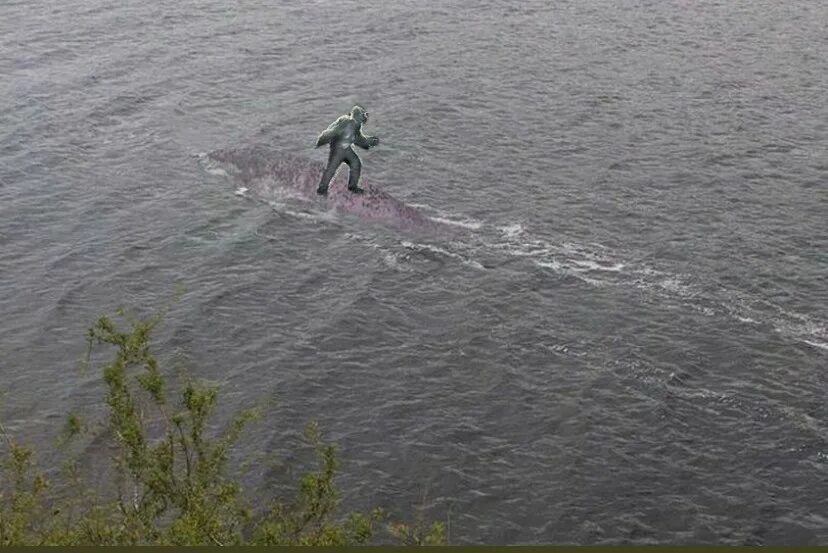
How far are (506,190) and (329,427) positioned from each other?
13115 millimetres

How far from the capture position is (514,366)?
1033 inches

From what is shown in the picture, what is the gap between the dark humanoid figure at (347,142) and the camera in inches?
1367

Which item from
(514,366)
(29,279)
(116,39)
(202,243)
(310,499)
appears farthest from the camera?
(116,39)

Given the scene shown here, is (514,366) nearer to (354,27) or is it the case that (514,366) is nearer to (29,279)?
(29,279)

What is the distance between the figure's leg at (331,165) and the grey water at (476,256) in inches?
40.5

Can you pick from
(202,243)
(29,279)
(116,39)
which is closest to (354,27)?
(116,39)

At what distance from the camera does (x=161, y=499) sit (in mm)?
19047

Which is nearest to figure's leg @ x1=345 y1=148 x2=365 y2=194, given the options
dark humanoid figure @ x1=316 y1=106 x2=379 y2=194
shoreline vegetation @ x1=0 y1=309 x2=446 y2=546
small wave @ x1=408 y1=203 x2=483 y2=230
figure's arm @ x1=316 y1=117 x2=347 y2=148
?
dark humanoid figure @ x1=316 y1=106 x2=379 y2=194

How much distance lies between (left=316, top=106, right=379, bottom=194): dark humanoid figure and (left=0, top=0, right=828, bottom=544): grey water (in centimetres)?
128

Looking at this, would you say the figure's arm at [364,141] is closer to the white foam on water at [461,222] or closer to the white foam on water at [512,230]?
the white foam on water at [461,222]

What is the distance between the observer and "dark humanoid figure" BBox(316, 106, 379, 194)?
114 ft

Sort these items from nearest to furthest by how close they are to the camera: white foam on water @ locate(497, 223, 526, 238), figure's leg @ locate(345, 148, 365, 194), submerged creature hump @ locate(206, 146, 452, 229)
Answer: white foam on water @ locate(497, 223, 526, 238)
submerged creature hump @ locate(206, 146, 452, 229)
figure's leg @ locate(345, 148, 365, 194)

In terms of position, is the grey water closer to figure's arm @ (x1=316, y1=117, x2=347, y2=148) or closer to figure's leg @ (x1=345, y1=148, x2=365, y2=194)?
figure's leg @ (x1=345, y1=148, x2=365, y2=194)

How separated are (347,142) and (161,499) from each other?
1760cm
